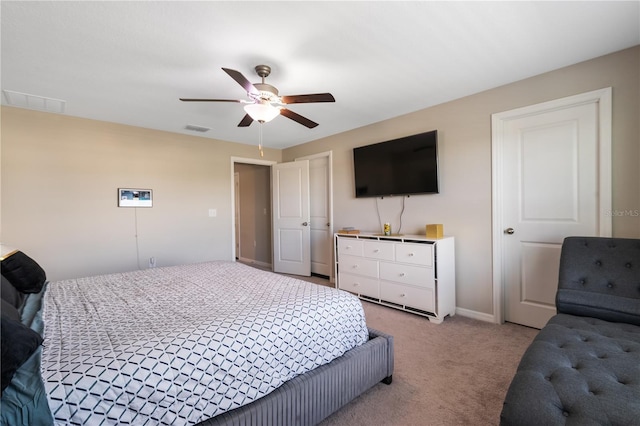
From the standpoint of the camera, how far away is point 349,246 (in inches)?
144

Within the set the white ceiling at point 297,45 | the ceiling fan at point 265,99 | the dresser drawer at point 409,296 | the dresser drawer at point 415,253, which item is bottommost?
the dresser drawer at point 409,296

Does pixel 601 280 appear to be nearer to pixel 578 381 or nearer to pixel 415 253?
pixel 578 381

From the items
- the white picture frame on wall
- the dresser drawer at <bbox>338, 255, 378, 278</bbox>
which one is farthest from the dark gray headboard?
the white picture frame on wall

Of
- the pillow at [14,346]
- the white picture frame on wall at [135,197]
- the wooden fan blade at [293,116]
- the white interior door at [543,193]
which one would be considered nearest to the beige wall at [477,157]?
the white interior door at [543,193]

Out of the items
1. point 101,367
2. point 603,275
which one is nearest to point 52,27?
point 101,367

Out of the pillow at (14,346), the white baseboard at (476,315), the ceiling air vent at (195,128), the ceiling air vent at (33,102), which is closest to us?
the pillow at (14,346)

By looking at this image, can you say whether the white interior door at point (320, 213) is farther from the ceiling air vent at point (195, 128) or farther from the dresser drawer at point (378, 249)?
the ceiling air vent at point (195, 128)

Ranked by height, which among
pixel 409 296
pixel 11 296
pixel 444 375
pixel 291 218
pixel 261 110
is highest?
pixel 261 110

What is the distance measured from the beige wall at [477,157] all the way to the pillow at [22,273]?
133 inches

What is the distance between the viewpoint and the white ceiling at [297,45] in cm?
170

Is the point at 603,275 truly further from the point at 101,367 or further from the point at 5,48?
the point at 5,48

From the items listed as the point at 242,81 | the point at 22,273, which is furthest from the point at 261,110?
the point at 22,273

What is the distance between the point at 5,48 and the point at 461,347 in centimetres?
414

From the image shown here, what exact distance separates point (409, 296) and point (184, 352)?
2.46 metres
